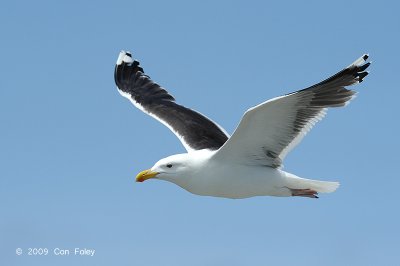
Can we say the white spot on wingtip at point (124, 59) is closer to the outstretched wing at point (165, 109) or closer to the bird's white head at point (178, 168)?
the outstretched wing at point (165, 109)

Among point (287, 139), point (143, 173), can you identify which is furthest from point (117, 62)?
point (287, 139)

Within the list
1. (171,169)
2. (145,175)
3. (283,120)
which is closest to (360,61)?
(283,120)

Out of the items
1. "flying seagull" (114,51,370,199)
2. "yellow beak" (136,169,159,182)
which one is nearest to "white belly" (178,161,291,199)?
"flying seagull" (114,51,370,199)

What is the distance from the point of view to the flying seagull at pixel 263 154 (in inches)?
421

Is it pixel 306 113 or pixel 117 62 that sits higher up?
pixel 117 62

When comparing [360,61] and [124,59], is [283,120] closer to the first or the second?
[360,61]

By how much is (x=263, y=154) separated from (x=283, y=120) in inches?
30.6

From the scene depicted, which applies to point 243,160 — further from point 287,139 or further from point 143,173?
point 143,173

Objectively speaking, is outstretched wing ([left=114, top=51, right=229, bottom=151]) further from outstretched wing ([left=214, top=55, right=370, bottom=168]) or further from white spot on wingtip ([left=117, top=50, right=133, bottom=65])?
outstretched wing ([left=214, top=55, right=370, bottom=168])

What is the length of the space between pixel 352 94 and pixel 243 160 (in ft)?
6.16

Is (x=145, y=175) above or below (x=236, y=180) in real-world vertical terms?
above

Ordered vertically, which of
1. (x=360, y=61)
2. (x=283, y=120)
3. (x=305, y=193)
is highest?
(x=360, y=61)

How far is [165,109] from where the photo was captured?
14945mm

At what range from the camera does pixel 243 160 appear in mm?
11562
